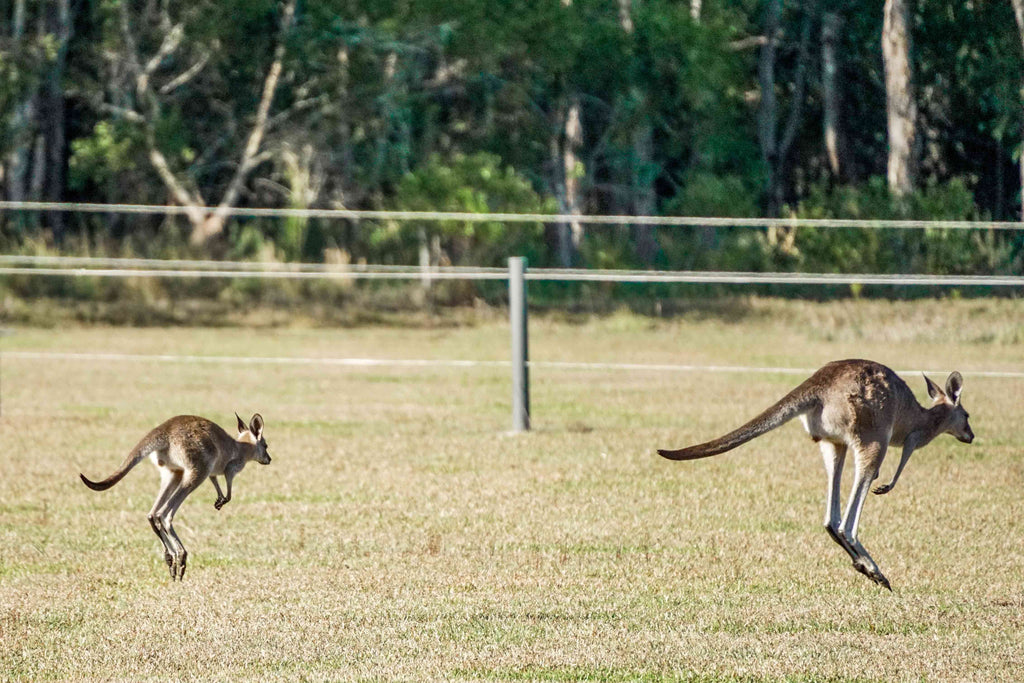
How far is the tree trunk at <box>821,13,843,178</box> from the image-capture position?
89.6ft

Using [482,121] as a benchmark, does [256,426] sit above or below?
below

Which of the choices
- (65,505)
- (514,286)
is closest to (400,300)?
(514,286)

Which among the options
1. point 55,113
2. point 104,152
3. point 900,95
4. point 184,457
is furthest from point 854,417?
point 55,113

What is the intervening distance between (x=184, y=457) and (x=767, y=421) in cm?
167

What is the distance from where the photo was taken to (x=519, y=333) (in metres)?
10.4

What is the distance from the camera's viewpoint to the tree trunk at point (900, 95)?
74.5 ft

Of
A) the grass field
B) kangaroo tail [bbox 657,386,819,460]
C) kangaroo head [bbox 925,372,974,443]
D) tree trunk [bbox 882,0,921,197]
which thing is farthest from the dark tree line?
kangaroo tail [bbox 657,386,819,460]

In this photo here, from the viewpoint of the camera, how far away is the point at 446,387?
14.3 meters

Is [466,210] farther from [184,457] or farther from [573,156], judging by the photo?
[184,457]

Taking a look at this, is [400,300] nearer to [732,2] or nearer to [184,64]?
[184,64]

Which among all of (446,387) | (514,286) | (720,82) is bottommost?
(446,387)

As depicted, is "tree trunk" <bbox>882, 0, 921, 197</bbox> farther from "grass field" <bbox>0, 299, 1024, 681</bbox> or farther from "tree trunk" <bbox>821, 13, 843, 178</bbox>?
"grass field" <bbox>0, 299, 1024, 681</bbox>

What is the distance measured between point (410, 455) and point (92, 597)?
161 inches

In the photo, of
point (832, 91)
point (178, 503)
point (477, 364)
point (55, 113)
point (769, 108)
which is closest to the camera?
point (178, 503)
